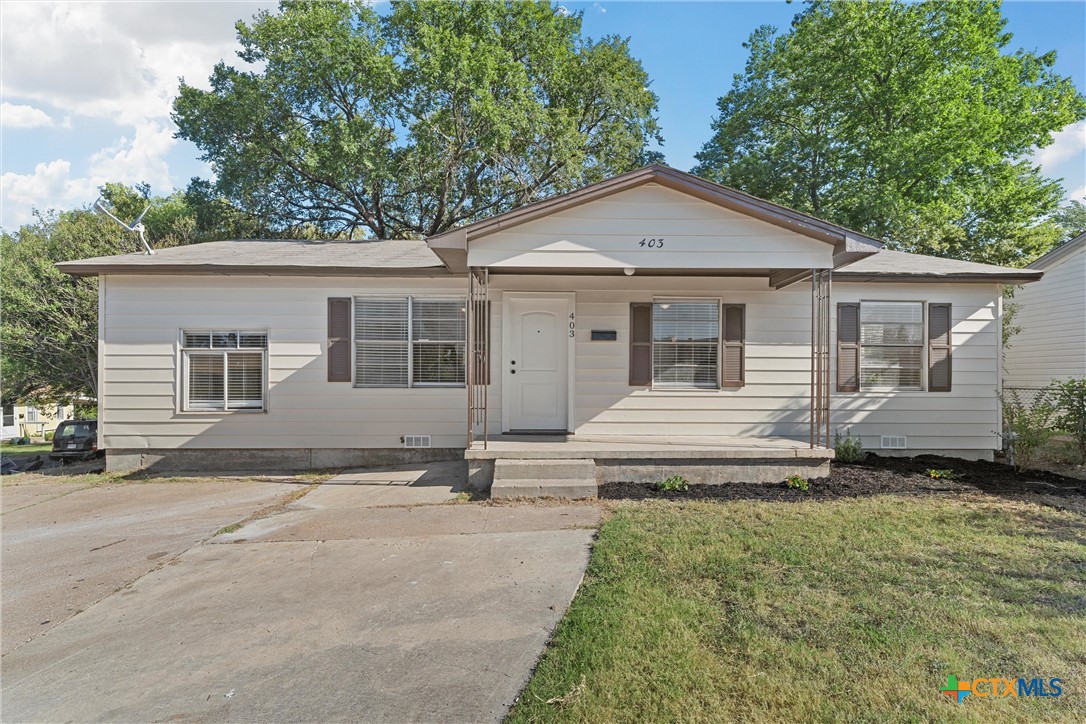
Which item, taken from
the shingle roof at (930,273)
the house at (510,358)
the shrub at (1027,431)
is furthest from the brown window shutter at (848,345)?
the shrub at (1027,431)

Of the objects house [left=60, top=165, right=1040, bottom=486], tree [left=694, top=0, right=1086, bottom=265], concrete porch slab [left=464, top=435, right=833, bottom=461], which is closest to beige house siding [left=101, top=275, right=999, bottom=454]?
house [left=60, top=165, right=1040, bottom=486]

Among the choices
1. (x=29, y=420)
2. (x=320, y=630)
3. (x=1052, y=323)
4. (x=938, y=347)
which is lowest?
(x=29, y=420)

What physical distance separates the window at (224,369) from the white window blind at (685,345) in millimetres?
5983

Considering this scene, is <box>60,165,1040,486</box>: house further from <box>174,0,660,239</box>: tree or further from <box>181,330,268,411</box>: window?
<box>174,0,660,239</box>: tree

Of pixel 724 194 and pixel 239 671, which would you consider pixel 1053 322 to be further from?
pixel 239 671

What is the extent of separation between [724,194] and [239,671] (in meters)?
6.39

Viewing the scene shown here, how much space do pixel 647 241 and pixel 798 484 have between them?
340 cm

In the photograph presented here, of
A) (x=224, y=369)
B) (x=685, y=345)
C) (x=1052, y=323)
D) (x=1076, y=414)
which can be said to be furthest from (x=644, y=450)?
(x=1052, y=323)

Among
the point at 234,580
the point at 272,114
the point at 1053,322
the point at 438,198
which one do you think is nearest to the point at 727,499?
the point at 234,580

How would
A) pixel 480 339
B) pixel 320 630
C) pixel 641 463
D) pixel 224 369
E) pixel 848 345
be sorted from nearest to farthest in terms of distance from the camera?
1. pixel 320 630
2. pixel 641 463
3. pixel 480 339
4. pixel 224 369
5. pixel 848 345

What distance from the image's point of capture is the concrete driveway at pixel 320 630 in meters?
2.67

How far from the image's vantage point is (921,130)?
54.2 ft

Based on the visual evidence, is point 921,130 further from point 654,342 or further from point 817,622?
point 817,622

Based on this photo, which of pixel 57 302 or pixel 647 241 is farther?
pixel 57 302
